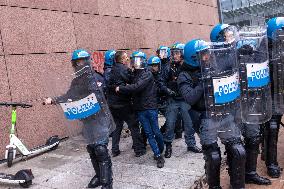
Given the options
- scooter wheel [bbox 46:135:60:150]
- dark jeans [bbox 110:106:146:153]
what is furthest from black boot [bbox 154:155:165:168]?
scooter wheel [bbox 46:135:60:150]

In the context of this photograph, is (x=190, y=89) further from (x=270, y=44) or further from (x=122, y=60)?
(x=122, y=60)

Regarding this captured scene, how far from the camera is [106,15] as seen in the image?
8797mm

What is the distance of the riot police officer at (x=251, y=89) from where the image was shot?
407 cm

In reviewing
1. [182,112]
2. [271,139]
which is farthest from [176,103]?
[271,139]

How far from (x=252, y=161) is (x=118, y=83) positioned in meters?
2.46

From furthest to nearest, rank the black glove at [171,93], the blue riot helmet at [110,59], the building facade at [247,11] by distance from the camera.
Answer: the building facade at [247,11], the blue riot helmet at [110,59], the black glove at [171,93]

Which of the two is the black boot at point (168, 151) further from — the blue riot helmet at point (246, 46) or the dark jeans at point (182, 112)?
the blue riot helmet at point (246, 46)

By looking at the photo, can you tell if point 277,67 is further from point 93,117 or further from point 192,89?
point 93,117

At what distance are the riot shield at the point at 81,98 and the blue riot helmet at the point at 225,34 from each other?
1.51 m

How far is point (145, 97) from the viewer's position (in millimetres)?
5539

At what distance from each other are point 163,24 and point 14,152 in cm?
640

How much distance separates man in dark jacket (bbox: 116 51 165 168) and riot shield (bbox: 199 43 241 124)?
1.82 metres

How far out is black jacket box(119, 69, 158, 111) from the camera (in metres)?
5.37

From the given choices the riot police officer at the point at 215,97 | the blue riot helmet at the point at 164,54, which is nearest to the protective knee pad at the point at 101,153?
the riot police officer at the point at 215,97
